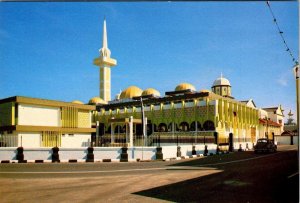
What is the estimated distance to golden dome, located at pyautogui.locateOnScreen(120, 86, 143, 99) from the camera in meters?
74.9

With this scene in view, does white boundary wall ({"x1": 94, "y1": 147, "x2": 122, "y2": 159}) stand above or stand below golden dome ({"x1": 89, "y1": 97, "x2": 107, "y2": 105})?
below

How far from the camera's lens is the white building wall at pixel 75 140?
103 feet

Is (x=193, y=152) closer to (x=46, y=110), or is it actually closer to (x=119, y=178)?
(x=46, y=110)

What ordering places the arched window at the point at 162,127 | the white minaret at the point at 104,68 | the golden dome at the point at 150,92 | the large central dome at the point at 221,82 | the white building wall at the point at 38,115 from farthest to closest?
the white minaret at the point at 104,68 → the large central dome at the point at 221,82 → the golden dome at the point at 150,92 → the arched window at the point at 162,127 → the white building wall at the point at 38,115

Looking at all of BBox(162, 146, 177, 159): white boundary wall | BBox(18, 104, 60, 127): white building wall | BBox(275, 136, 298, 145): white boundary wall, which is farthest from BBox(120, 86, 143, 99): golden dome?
BBox(162, 146, 177, 159): white boundary wall

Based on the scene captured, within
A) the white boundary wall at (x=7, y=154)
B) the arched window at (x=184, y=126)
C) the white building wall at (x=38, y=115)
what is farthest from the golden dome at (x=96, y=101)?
the white boundary wall at (x=7, y=154)

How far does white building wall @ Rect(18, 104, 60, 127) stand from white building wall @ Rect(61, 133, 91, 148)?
1.77 metres

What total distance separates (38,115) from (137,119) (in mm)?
13280

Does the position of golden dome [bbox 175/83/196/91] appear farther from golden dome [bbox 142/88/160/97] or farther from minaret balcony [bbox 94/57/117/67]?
minaret balcony [bbox 94/57/117/67]

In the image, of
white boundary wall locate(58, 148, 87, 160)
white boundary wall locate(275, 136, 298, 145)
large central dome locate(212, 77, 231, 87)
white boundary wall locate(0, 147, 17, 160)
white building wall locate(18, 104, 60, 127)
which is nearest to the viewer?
white boundary wall locate(0, 147, 17, 160)

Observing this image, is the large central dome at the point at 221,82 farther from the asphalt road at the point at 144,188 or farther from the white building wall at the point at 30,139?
the asphalt road at the point at 144,188

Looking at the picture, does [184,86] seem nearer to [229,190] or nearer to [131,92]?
[131,92]

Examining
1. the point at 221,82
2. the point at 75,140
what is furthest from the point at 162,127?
the point at 221,82

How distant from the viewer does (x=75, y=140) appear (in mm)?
32625
